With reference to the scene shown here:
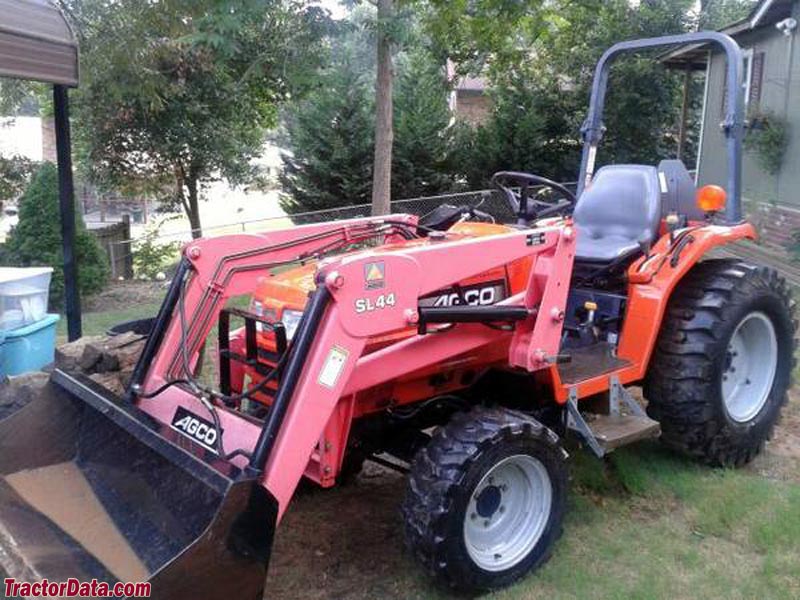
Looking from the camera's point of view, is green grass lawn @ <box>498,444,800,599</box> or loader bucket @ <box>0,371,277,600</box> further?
green grass lawn @ <box>498,444,800,599</box>

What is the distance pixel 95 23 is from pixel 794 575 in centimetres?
803

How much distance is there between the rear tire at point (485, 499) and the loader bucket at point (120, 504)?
0.69m

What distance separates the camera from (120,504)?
3080mm

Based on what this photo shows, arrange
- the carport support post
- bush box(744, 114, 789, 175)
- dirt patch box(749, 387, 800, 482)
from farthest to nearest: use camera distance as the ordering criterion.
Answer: bush box(744, 114, 789, 175), the carport support post, dirt patch box(749, 387, 800, 482)

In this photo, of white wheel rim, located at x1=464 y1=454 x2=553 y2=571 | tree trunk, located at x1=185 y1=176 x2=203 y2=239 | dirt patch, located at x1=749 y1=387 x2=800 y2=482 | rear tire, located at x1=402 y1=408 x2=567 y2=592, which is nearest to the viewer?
rear tire, located at x1=402 y1=408 x2=567 y2=592

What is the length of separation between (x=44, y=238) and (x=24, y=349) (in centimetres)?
431

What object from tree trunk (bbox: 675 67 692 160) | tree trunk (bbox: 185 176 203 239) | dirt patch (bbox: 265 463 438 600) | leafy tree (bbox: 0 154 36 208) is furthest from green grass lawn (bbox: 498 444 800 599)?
tree trunk (bbox: 675 67 692 160)

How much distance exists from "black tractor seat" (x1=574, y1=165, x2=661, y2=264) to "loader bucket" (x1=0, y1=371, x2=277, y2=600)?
2459 mm

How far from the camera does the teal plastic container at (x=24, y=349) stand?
5.44 metres

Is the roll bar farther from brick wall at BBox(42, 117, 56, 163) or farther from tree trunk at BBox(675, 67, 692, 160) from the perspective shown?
brick wall at BBox(42, 117, 56, 163)

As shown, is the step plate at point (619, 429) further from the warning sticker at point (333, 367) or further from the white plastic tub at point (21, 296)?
the white plastic tub at point (21, 296)

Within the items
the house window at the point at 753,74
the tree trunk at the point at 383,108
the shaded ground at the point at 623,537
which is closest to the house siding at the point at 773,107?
the house window at the point at 753,74

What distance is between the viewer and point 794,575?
3414 mm

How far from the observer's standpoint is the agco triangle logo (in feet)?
9.43
